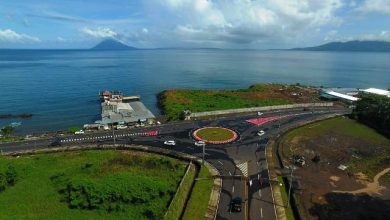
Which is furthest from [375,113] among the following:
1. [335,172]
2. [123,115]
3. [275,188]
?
[123,115]

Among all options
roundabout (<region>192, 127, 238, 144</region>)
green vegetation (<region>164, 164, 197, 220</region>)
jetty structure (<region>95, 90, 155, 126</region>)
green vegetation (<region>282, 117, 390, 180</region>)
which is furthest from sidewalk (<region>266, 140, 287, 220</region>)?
jetty structure (<region>95, 90, 155, 126</region>)

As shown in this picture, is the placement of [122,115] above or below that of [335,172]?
above

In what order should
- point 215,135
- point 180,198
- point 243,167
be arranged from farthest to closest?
point 215,135, point 243,167, point 180,198

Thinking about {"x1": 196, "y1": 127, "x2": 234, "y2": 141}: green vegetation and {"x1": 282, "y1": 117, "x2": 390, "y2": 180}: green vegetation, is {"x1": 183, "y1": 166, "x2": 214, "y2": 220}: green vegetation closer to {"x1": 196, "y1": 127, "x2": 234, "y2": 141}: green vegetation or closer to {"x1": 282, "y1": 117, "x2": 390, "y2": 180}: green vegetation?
{"x1": 196, "y1": 127, "x2": 234, "y2": 141}: green vegetation

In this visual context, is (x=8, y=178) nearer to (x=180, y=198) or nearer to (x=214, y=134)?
(x=180, y=198)

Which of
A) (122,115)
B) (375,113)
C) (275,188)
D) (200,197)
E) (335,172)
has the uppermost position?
(375,113)

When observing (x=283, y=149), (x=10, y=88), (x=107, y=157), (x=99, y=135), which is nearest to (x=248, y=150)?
(x=283, y=149)
